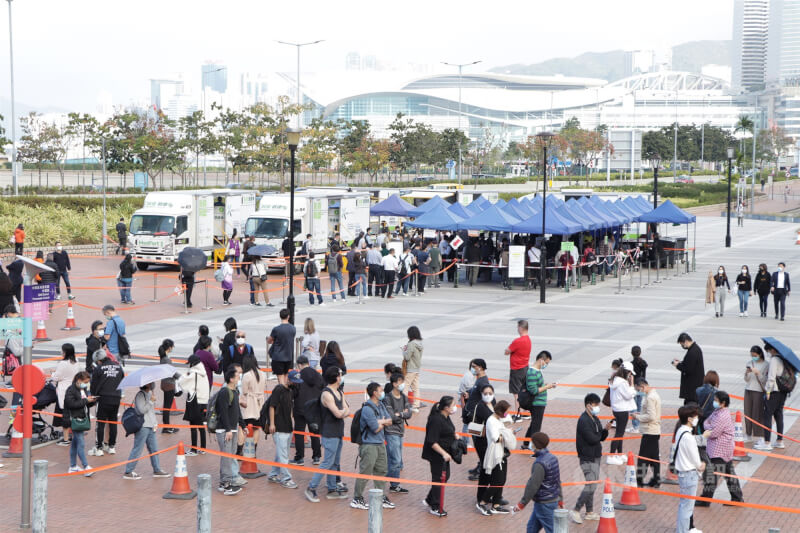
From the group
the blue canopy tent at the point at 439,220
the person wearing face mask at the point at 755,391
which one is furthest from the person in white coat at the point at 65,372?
the blue canopy tent at the point at 439,220

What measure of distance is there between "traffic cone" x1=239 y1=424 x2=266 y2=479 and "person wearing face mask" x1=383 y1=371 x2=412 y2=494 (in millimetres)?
1916

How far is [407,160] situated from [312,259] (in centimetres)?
6042

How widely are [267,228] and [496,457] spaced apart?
26.5m

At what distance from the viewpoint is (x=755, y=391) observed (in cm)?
1455

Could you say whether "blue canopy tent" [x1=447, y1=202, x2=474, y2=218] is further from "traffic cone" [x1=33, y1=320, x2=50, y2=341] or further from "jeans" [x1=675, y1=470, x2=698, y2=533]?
"jeans" [x1=675, y1=470, x2=698, y2=533]

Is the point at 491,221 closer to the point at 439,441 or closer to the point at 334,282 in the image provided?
the point at 334,282

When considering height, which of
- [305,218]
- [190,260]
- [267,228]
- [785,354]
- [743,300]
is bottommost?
[743,300]

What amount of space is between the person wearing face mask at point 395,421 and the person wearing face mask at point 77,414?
402 cm

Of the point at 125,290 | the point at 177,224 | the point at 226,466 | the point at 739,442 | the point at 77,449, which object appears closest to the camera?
the point at 226,466

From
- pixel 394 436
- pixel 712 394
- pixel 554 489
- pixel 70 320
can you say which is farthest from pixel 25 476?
pixel 70 320

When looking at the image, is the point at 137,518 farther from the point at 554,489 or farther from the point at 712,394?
the point at 712,394

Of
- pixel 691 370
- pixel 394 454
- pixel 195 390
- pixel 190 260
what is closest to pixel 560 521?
pixel 394 454

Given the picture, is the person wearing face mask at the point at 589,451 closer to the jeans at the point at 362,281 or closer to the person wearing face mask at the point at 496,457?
the person wearing face mask at the point at 496,457

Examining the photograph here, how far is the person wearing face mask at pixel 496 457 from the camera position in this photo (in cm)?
1109
